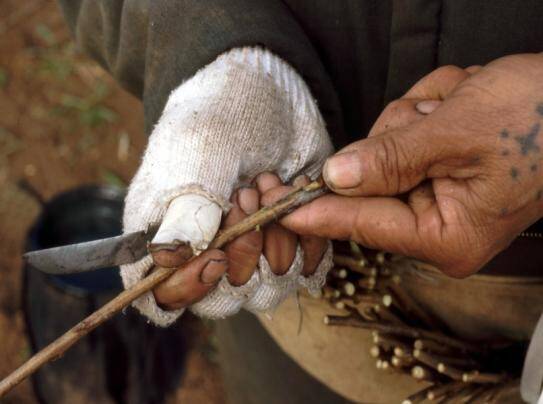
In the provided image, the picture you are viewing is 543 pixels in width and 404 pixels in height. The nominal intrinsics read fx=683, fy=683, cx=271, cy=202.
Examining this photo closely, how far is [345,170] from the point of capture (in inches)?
36.4

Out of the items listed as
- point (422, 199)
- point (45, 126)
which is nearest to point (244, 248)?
point (422, 199)

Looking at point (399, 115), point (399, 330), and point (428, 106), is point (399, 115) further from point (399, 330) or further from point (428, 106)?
point (399, 330)

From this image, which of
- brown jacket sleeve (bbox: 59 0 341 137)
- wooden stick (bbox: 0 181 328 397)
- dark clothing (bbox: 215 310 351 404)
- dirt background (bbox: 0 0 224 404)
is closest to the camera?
wooden stick (bbox: 0 181 328 397)

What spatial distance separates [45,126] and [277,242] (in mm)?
2012

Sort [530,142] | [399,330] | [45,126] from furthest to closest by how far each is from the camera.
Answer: [45,126], [399,330], [530,142]

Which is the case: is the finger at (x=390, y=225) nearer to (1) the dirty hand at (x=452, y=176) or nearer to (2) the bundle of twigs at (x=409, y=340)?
(1) the dirty hand at (x=452, y=176)

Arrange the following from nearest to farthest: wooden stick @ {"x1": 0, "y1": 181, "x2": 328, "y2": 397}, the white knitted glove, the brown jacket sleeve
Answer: wooden stick @ {"x1": 0, "y1": 181, "x2": 328, "y2": 397}, the white knitted glove, the brown jacket sleeve

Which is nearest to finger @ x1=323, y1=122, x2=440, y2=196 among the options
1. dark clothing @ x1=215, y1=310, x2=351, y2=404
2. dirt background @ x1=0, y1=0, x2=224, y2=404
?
dark clothing @ x1=215, y1=310, x2=351, y2=404

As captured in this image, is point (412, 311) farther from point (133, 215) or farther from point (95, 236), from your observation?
point (95, 236)

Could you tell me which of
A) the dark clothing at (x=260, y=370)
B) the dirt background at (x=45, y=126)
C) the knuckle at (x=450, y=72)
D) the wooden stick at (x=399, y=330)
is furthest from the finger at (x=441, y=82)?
the dirt background at (x=45, y=126)

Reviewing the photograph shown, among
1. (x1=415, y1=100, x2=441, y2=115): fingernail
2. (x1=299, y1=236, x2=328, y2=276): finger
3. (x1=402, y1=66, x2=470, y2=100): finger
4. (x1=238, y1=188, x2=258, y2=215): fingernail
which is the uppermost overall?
(x1=402, y1=66, x2=470, y2=100): finger

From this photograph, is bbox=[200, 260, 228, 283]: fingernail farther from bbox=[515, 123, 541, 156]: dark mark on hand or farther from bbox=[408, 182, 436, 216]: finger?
bbox=[515, 123, 541, 156]: dark mark on hand

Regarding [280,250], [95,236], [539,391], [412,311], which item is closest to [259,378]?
[412,311]

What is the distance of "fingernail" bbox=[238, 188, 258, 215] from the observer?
994mm
